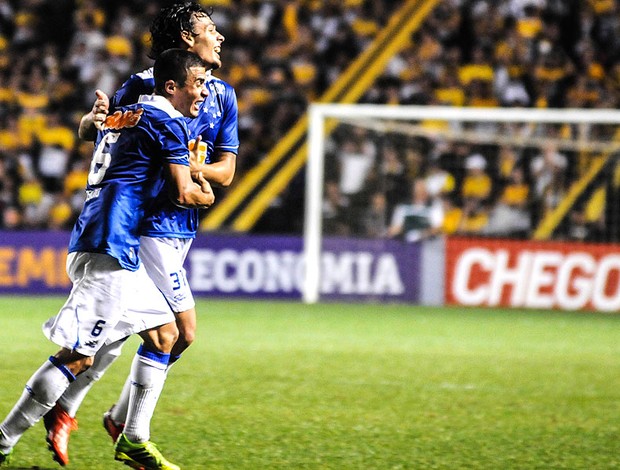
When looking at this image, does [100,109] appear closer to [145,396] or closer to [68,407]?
[145,396]

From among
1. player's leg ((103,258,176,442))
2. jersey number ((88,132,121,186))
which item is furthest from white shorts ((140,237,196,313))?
jersey number ((88,132,121,186))

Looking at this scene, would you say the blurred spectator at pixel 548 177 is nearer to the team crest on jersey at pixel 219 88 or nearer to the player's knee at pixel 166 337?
the team crest on jersey at pixel 219 88

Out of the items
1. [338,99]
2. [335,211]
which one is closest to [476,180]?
[335,211]

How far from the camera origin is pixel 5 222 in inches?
643

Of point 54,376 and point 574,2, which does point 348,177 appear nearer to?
point 574,2

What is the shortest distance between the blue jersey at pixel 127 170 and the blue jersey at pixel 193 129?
16.7 inches

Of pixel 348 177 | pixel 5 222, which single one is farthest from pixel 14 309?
pixel 348 177

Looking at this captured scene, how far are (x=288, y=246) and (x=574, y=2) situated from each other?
757cm

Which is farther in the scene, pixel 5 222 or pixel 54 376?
pixel 5 222

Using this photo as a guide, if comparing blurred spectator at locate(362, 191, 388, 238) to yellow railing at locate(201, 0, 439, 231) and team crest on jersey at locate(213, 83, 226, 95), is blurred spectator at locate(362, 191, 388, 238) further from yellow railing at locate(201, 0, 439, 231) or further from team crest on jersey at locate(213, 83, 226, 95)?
team crest on jersey at locate(213, 83, 226, 95)

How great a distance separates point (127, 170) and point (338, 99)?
557 inches

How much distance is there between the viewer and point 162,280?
5.22 m

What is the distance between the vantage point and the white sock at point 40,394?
466 centimetres

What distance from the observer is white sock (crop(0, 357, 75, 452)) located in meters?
4.66
